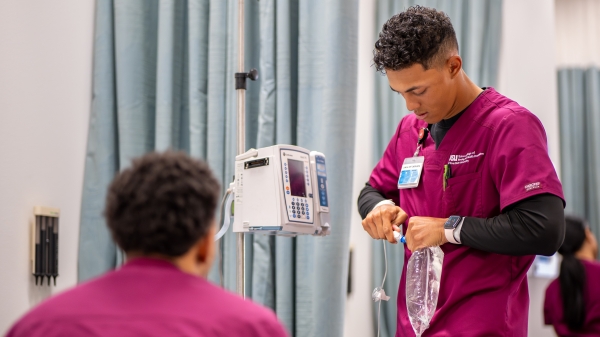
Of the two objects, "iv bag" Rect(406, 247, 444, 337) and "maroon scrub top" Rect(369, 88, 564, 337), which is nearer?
"maroon scrub top" Rect(369, 88, 564, 337)

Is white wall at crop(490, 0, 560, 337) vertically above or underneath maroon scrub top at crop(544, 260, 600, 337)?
above

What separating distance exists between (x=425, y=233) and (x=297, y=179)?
1.63ft

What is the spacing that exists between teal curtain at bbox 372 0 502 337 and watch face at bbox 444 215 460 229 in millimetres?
1687

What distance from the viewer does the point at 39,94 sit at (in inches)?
89.8

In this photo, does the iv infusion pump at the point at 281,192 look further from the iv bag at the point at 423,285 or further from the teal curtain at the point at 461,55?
the teal curtain at the point at 461,55

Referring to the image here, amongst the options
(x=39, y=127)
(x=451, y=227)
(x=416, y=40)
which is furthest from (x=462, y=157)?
(x=39, y=127)

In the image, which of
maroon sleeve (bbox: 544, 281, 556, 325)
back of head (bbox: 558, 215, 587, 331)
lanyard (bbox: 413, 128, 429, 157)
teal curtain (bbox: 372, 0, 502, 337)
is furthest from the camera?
maroon sleeve (bbox: 544, 281, 556, 325)

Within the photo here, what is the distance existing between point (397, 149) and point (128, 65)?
4.29 feet

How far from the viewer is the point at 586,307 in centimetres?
376

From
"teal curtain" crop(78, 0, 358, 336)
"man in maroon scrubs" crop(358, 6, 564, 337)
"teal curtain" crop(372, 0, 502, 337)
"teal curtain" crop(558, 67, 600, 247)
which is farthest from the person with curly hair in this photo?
"man in maroon scrubs" crop(358, 6, 564, 337)

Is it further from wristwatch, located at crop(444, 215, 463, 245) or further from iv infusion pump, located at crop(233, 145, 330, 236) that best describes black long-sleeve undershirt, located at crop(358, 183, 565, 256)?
iv infusion pump, located at crop(233, 145, 330, 236)

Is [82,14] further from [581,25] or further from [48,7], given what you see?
[581,25]

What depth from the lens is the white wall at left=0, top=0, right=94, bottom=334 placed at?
211 centimetres

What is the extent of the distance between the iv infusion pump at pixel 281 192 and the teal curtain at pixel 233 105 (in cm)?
49
